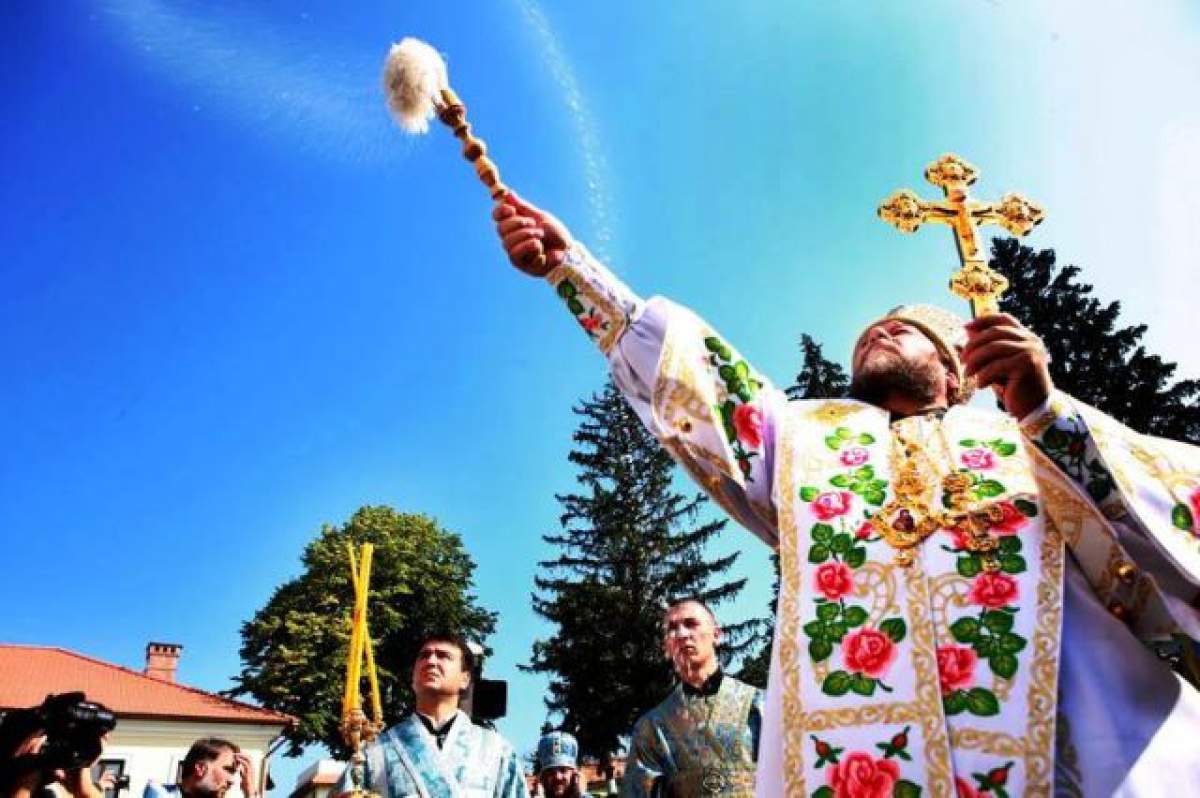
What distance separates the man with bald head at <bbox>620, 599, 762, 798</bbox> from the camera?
6227 millimetres

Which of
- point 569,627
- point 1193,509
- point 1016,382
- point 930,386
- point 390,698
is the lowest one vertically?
point 1193,509

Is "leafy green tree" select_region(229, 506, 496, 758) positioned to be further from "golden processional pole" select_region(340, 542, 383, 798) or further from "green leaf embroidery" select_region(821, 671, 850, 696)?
"green leaf embroidery" select_region(821, 671, 850, 696)

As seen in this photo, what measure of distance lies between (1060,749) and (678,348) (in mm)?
1556

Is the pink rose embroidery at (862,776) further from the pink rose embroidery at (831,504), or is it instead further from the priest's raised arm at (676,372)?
the priest's raised arm at (676,372)

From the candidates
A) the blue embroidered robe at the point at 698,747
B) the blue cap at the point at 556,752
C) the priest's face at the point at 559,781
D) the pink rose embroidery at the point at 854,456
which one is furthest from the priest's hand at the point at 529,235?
the priest's face at the point at 559,781

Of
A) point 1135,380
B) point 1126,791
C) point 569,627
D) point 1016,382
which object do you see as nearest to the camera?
point 1126,791

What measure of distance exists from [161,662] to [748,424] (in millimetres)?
44381

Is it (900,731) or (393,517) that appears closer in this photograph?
(900,731)

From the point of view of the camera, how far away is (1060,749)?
2.35 meters

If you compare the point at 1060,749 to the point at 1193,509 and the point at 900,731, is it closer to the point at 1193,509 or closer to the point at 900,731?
the point at 900,731

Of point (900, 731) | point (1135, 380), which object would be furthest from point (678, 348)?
point (1135, 380)

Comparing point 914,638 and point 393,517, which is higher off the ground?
point 393,517

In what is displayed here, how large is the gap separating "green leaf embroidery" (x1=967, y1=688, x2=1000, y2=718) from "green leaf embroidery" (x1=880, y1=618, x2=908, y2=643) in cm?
21

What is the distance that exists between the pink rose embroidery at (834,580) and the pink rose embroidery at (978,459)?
21.4 inches
